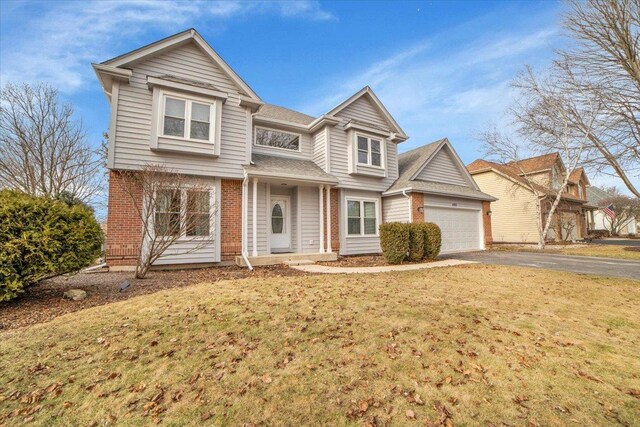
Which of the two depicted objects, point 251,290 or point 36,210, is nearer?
point 36,210

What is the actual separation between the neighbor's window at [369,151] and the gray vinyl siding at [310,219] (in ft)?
9.93

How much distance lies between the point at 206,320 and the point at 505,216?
81.8 ft

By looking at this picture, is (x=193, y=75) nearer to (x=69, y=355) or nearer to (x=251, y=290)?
(x=251, y=290)

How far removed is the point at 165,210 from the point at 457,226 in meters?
14.0

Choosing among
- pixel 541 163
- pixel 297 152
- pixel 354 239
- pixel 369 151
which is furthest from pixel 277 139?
pixel 541 163

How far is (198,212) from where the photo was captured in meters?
8.77

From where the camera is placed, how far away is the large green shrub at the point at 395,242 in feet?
34.1

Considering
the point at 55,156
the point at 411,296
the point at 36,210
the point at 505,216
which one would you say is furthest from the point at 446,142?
the point at 55,156

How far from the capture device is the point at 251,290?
20.0ft

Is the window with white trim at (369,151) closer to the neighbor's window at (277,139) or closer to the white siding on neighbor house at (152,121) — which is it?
the neighbor's window at (277,139)

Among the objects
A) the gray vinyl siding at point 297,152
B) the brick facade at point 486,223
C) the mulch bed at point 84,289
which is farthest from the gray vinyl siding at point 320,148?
the brick facade at point 486,223

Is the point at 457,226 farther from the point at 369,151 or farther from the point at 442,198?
the point at 369,151

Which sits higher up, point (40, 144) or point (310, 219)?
point (40, 144)

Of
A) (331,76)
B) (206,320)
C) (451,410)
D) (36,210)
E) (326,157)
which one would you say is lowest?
(451,410)
